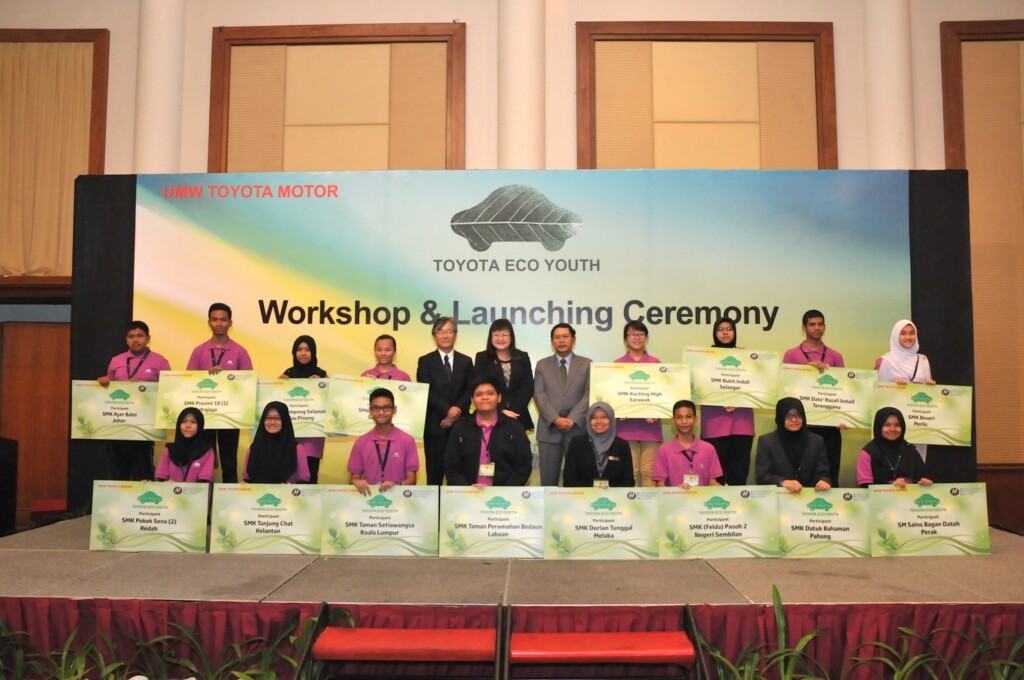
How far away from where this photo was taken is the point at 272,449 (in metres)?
4.90

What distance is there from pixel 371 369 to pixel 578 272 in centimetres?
164

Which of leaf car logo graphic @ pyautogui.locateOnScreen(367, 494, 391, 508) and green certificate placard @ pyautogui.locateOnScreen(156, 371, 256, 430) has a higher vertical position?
green certificate placard @ pyautogui.locateOnScreen(156, 371, 256, 430)

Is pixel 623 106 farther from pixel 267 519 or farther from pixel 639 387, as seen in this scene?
pixel 267 519

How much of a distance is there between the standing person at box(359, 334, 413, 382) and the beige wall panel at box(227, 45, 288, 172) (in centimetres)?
296

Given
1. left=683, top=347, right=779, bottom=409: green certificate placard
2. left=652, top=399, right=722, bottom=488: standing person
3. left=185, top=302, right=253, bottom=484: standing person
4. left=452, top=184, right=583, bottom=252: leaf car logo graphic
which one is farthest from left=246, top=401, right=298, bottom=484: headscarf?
left=683, top=347, right=779, bottom=409: green certificate placard

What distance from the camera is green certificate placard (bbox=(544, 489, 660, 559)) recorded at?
14.0 feet

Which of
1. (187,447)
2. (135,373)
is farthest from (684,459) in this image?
(135,373)

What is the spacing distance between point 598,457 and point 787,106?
4322 millimetres

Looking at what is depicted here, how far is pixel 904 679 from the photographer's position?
3123mm

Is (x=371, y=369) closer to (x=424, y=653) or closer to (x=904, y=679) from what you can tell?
(x=424, y=653)

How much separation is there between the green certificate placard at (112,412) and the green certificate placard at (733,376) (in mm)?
3411

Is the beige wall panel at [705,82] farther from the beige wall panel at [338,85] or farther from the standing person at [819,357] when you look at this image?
the standing person at [819,357]

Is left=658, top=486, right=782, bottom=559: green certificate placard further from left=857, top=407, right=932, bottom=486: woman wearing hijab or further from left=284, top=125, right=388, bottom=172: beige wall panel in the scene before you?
left=284, top=125, right=388, bottom=172: beige wall panel

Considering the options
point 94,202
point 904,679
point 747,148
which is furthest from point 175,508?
point 747,148
